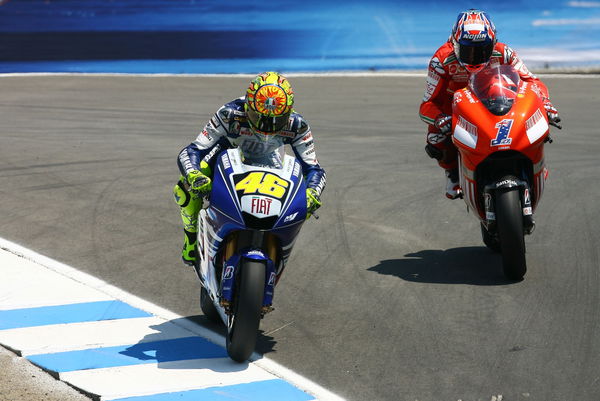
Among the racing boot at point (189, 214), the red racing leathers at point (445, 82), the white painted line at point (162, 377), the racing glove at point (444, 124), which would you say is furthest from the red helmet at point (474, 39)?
the white painted line at point (162, 377)

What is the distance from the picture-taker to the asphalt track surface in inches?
241

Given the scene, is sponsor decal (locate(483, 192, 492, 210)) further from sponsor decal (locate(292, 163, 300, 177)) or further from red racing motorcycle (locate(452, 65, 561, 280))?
sponsor decal (locate(292, 163, 300, 177))

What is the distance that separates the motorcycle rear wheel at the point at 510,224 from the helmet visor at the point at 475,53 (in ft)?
4.65

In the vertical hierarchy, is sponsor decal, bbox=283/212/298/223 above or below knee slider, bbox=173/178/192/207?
below

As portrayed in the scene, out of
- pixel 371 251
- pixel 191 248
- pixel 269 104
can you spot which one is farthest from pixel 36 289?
pixel 371 251

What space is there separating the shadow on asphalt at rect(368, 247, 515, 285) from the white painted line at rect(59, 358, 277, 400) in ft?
7.76

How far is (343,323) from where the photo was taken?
689 cm

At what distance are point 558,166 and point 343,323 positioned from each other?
6130 mm

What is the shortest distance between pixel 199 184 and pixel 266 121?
0.55 metres

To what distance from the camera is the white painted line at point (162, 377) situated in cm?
565

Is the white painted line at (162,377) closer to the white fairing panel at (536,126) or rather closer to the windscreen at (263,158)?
the windscreen at (263,158)

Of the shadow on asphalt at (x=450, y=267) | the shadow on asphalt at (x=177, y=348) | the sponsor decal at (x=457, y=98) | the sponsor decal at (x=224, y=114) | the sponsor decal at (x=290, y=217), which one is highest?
the sponsor decal at (x=224, y=114)

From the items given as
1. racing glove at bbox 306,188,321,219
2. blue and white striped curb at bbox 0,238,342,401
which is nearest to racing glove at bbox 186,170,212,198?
racing glove at bbox 306,188,321,219

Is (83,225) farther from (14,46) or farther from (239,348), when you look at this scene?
(14,46)
